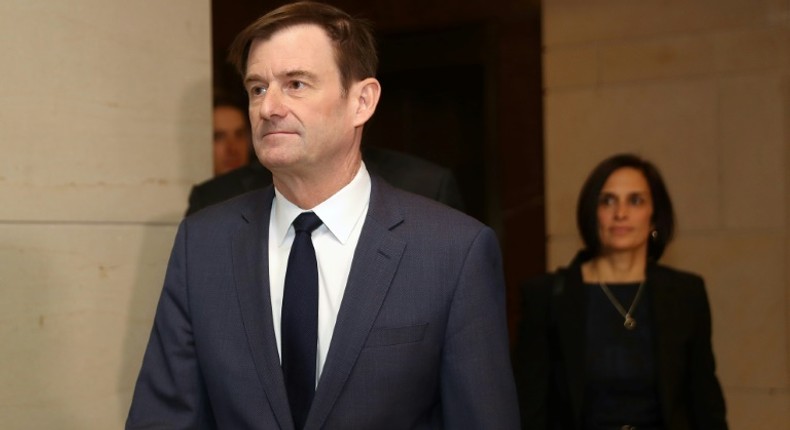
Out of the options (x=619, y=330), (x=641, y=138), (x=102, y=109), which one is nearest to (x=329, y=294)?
(x=102, y=109)

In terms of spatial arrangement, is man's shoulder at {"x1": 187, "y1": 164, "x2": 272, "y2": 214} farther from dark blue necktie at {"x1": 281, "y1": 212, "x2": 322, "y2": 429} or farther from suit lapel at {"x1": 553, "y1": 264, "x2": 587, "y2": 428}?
suit lapel at {"x1": 553, "y1": 264, "x2": 587, "y2": 428}

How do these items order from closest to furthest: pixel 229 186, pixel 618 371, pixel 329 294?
pixel 329 294 < pixel 229 186 < pixel 618 371

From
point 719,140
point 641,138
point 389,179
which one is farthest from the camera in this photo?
point 641,138

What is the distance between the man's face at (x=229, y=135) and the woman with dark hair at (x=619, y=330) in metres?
1.57

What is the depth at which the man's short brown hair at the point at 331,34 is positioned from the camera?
236cm

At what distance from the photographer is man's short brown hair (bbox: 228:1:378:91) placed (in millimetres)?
2361

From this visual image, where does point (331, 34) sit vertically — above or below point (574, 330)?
above

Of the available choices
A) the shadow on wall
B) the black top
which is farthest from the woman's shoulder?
the shadow on wall

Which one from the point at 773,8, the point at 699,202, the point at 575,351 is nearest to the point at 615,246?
the point at 575,351

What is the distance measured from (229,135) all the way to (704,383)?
243 cm

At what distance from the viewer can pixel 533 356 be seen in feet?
13.5

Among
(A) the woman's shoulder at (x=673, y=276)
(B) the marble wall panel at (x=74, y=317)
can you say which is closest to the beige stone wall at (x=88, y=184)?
(B) the marble wall panel at (x=74, y=317)

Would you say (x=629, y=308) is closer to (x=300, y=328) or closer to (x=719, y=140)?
(x=719, y=140)

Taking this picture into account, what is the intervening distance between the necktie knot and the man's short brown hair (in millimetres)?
315
